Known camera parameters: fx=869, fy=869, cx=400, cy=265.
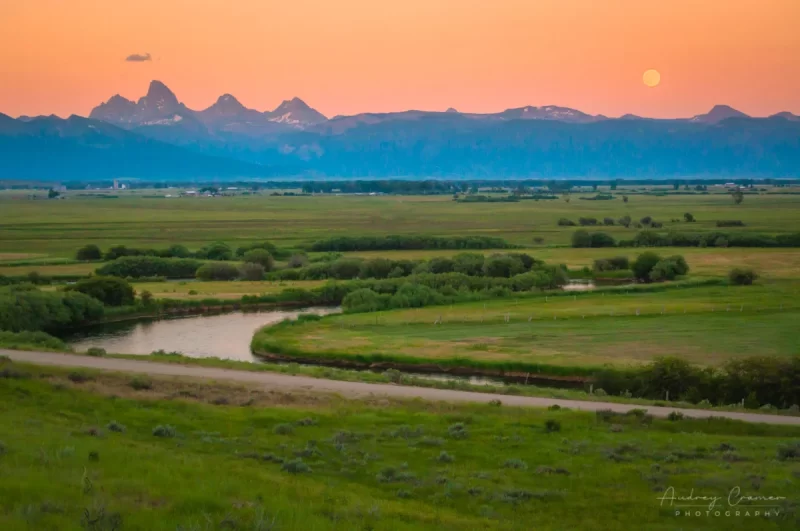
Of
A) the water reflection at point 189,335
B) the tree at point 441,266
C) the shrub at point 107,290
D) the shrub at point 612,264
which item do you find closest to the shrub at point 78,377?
the water reflection at point 189,335

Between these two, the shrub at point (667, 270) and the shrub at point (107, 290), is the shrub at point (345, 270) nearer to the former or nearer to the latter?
the shrub at point (107, 290)

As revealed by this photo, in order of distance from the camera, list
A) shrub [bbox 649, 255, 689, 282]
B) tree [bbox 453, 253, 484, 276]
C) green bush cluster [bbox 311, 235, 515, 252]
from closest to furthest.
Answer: shrub [bbox 649, 255, 689, 282]
tree [bbox 453, 253, 484, 276]
green bush cluster [bbox 311, 235, 515, 252]

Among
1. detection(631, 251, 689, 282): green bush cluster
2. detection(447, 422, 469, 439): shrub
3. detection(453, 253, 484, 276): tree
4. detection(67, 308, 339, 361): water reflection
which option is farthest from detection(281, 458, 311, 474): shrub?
detection(631, 251, 689, 282): green bush cluster

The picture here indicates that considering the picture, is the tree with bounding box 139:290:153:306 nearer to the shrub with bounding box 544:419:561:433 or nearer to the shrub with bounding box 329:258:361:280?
the shrub with bounding box 329:258:361:280

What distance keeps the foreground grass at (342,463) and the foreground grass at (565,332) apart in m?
16.7

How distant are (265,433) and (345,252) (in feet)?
234

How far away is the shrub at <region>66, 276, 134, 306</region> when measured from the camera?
179 feet

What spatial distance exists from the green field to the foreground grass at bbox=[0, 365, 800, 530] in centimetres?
7150

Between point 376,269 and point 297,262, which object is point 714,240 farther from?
point 297,262

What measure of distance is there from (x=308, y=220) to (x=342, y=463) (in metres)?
118

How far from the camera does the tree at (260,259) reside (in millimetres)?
76312

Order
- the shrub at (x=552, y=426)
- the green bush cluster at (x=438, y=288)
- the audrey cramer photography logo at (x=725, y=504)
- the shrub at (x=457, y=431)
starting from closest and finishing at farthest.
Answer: the audrey cramer photography logo at (x=725, y=504) < the shrub at (x=457, y=431) < the shrub at (x=552, y=426) < the green bush cluster at (x=438, y=288)

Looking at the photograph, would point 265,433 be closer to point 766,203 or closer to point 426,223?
point 426,223

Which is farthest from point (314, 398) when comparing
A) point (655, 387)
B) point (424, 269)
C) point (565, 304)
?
point (424, 269)
